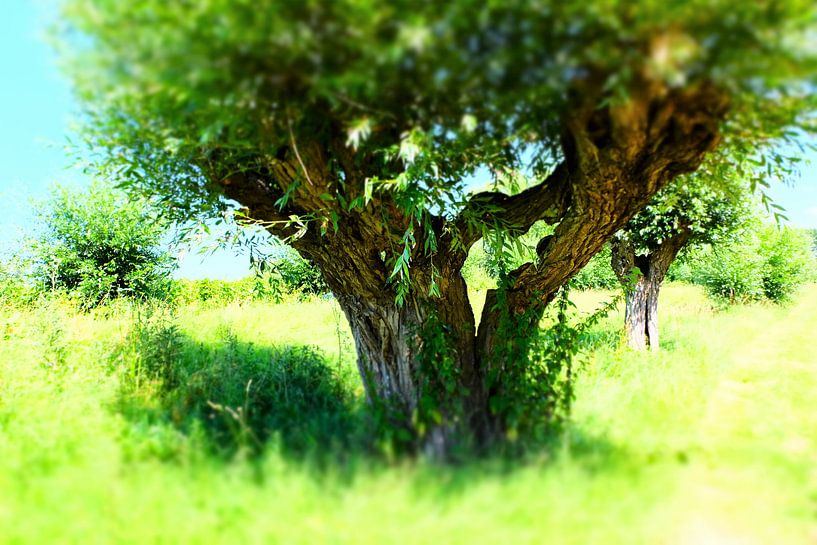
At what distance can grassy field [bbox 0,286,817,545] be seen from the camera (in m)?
3.18

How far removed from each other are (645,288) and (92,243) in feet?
47.7

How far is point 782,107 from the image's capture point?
130 inches

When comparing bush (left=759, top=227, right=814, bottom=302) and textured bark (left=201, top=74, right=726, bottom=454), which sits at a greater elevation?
bush (left=759, top=227, right=814, bottom=302)

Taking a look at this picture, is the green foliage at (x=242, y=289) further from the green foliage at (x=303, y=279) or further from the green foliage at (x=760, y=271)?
the green foliage at (x=760, y=271)

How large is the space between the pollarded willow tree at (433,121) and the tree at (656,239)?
5646mm

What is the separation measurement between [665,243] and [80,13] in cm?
1077

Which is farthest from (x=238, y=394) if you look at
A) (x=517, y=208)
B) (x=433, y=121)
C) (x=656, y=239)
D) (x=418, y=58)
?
(x=656, y=239)

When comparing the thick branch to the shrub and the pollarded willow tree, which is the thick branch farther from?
the shrub

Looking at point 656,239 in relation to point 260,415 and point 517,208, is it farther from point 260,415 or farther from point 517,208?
point 260,415

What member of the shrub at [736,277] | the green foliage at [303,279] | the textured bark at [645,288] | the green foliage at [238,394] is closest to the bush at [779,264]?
the shrub at [736,277]

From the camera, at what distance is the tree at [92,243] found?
14.4 m

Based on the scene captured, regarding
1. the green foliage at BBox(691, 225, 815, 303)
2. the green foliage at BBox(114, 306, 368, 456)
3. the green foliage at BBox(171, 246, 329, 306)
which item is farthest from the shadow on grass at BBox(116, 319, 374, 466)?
the green foliage at BBox(691, 225, 815, 303)

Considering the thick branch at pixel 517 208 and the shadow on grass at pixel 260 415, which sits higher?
the thick branch at pixel 517 208

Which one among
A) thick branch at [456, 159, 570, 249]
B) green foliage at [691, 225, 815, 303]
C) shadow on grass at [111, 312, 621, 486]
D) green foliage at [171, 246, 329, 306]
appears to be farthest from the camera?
green foliage at [691, 225, 815, 303]
